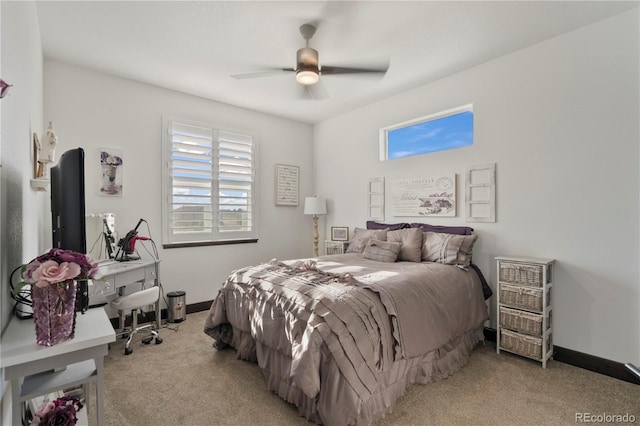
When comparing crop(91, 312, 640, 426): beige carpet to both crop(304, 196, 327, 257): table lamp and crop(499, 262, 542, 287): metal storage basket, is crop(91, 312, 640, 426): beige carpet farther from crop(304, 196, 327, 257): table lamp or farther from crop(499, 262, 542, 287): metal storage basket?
crop(304, 196, 327, 257): table lamp

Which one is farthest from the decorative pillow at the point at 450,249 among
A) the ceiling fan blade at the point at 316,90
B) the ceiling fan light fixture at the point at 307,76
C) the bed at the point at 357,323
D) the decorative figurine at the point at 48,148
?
the decorative figurine at the point at 48,148

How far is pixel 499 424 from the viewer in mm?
1863

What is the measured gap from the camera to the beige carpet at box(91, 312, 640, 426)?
1.92 meters

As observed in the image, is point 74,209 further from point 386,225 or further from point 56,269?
point 386,225

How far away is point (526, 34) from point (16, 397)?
13.0 feet

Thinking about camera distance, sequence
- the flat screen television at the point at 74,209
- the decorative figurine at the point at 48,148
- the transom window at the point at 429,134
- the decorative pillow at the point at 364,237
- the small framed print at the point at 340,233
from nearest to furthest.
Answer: the flat screen television at the point at 74,209, the decorative figurine at the point at 48,148, the transom window at the point at 429,134, the decorative pillow at the point at 364,237, the small framed print at the point at 340,233

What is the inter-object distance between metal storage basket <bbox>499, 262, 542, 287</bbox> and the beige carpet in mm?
683

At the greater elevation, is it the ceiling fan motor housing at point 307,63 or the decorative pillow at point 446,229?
the ceiling fan motor housing at point 307,63

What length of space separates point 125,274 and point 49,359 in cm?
188

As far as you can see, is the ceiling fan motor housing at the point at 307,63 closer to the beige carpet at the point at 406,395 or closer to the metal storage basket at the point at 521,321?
the beige carpet at the point at 406,395

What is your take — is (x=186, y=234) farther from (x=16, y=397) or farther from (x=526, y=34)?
(x=526, y=34)

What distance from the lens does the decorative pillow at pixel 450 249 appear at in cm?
300

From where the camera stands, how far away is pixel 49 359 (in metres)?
1.10

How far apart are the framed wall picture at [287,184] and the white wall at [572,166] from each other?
2.45 m
